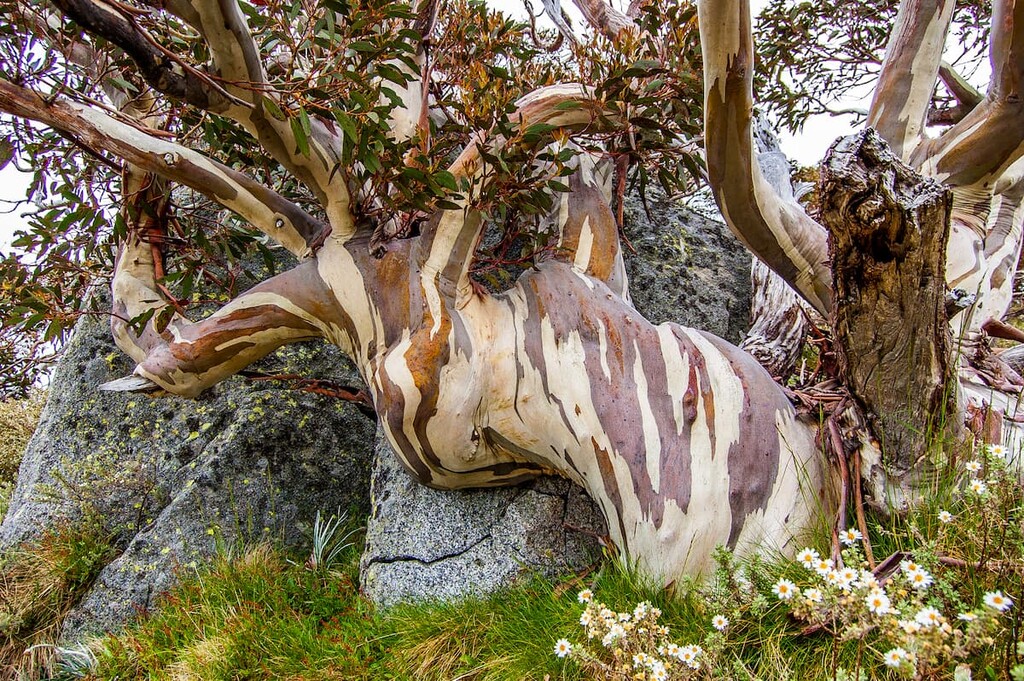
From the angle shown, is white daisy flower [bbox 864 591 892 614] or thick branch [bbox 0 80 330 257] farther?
thick branch [bbox 0 80 330 257]

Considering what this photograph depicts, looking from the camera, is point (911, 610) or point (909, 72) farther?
point (909, 72)

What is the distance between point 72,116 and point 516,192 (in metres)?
1.73

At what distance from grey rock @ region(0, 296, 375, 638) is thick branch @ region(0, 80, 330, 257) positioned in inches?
52.9

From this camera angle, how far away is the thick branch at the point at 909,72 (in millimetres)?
2863

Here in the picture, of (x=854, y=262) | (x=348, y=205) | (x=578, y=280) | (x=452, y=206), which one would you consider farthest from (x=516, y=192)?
(x=854, y=262)

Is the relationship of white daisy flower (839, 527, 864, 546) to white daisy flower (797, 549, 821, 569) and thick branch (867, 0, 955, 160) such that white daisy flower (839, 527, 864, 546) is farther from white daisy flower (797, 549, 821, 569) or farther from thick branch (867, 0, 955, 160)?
thick branch (867, 0, 955, 160)

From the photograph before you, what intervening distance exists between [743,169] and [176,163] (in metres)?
2.21

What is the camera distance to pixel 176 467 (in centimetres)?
376

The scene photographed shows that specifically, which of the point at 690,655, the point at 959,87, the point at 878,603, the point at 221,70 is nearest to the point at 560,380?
the point at 690,655

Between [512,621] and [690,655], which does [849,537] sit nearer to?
[690,655]

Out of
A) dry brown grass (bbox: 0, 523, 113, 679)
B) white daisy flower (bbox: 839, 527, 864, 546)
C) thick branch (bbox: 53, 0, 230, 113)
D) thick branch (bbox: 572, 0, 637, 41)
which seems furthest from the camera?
thick branch (bbox: 572, 0, 637, 41)

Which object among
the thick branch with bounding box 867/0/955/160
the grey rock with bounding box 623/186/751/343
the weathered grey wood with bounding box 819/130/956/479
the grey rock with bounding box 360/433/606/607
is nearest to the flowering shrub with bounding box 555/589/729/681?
the weathered grey wood with bounding box 819/130/956/479

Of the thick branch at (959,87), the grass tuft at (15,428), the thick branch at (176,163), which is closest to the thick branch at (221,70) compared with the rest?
the thick branch at (176,163)

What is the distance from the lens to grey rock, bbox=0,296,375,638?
3404 mm
